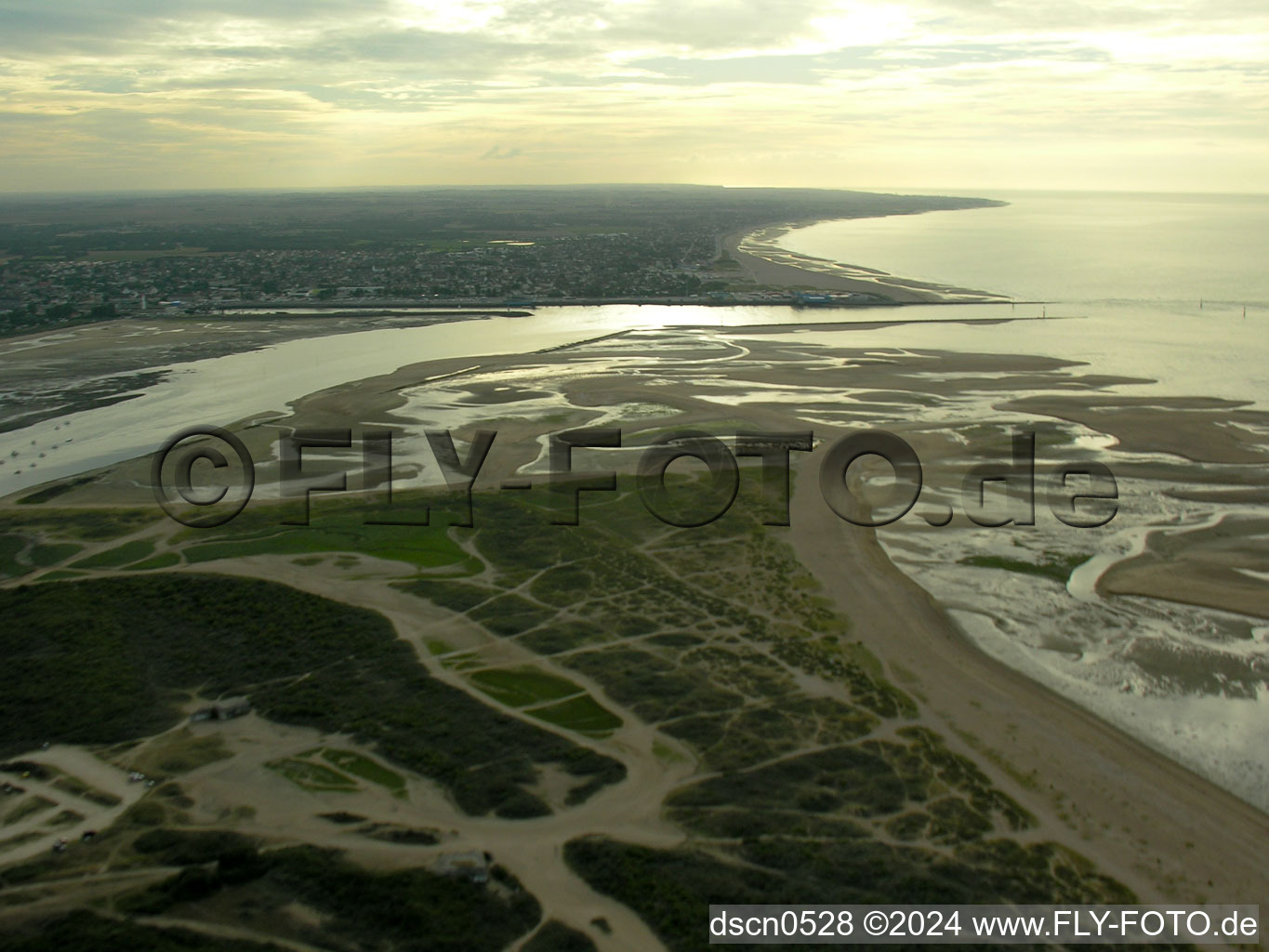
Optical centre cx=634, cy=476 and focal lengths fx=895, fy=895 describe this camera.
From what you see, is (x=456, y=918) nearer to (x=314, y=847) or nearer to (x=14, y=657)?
(x=314, y=847)

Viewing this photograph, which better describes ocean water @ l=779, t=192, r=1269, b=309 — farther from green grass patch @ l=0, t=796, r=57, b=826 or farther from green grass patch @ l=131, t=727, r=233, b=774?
green grass patch @ l=0, t=796, r=57, b=826

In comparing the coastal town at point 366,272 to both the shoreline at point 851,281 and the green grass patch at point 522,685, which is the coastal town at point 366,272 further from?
the green grass patch at point 522,685

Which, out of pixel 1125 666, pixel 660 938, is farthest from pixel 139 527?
pixel 1125 666

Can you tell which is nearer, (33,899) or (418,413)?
(33,899)

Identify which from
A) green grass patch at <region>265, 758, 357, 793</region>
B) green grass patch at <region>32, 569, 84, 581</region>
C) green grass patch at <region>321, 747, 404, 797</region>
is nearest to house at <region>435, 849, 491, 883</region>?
green grass patch at <region>321, 747, 404, 797</region>

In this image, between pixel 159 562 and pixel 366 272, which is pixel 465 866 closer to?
pixel 159 562
